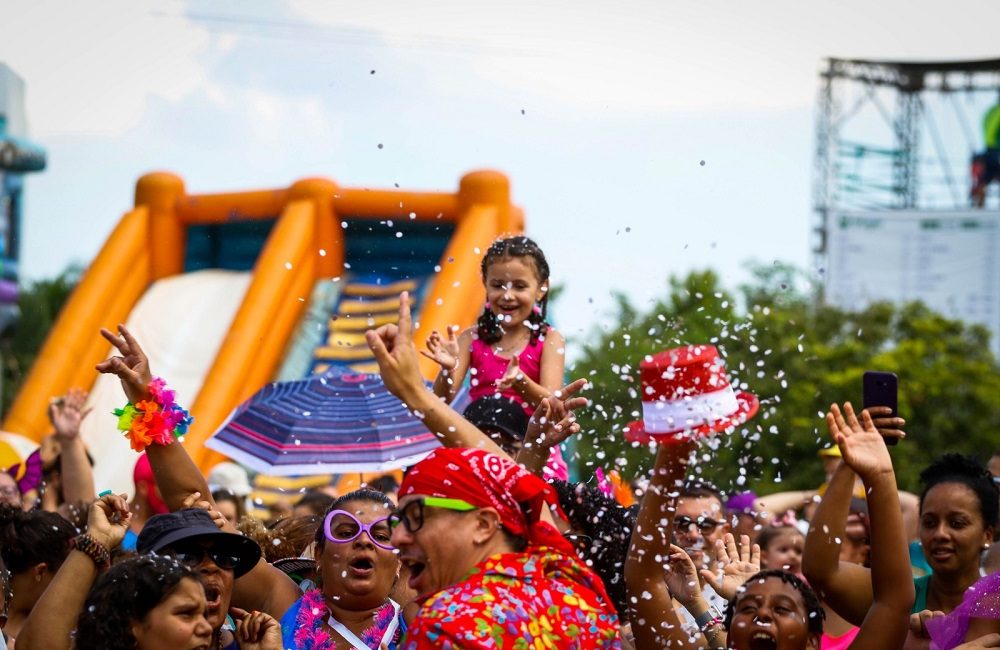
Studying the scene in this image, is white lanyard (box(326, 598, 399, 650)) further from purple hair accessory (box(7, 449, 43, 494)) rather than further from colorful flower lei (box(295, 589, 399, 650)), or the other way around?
purple hair accessory (box(7, 449, 43, 494))

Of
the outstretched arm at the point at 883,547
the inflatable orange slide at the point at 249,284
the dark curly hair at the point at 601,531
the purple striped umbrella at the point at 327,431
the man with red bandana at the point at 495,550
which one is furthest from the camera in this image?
the inflatable orange slide at the point at 249,284

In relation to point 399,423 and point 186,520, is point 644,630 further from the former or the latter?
point 399,423

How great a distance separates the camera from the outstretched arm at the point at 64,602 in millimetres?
4039

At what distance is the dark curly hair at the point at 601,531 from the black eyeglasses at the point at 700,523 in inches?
31.7

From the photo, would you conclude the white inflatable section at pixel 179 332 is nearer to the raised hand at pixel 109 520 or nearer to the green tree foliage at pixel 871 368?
the green tree foliage at pixel 871 368

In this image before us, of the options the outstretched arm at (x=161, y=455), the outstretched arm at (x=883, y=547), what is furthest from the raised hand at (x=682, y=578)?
the outstretched arm at (x=161, y=455)

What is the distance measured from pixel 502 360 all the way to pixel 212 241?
501 inches

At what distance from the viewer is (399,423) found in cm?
648

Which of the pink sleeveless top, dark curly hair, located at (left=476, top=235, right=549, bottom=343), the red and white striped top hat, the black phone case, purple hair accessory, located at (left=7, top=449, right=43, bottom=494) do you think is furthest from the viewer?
purple hair accessory, located at (left=7, top=449, right=43, bottom=494)

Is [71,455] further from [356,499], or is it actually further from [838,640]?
[838,640]

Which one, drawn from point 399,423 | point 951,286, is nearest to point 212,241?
point 399,423

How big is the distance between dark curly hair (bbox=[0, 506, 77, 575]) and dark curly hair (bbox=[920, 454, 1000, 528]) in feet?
9.44

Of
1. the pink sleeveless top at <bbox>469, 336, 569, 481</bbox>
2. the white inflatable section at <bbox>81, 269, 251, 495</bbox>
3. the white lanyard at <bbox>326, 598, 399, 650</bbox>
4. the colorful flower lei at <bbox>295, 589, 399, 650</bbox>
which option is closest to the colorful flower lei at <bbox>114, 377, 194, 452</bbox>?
the colorful flower lei at <bbox>295, 589, 399, 650</bbox>

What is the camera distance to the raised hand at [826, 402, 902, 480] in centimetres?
394
